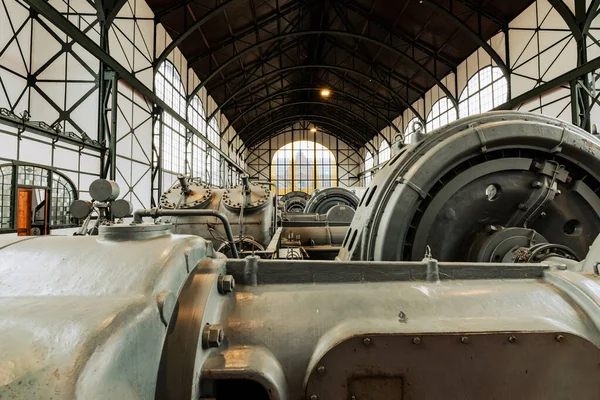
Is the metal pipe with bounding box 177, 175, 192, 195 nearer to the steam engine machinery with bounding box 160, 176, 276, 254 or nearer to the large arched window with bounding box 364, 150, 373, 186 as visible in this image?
the steam engine machinery with bounding box 160, 176, 276, 254

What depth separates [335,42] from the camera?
16.9 metres

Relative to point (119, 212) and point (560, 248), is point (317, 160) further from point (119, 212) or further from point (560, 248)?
point (560, 248)

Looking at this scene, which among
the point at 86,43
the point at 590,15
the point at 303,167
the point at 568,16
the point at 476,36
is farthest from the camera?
the point at 303,167

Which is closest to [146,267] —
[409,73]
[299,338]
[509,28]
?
[299,338]

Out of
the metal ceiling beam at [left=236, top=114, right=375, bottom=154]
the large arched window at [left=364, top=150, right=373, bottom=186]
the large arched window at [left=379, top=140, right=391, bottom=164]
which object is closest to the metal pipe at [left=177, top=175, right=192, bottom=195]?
the large arched window at [left=379, top=140, right=391, bottom=164]

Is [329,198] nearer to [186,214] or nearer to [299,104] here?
[186,214]

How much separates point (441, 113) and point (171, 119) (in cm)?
1177

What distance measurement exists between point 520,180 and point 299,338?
2.05m

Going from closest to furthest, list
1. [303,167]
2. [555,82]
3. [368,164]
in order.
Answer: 1. [555,82]
2. [368,164]
3. [303,167]

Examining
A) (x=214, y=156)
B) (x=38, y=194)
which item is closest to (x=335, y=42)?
(x=214, y=156)

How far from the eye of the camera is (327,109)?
2564 centimetres

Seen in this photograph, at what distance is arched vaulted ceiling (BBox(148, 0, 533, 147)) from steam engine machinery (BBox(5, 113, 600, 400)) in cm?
1140

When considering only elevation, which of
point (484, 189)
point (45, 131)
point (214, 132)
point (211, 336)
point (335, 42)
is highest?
point (335, 42)

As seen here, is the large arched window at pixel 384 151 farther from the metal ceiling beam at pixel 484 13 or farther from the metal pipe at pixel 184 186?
the metal pipe at pixel 184 186
